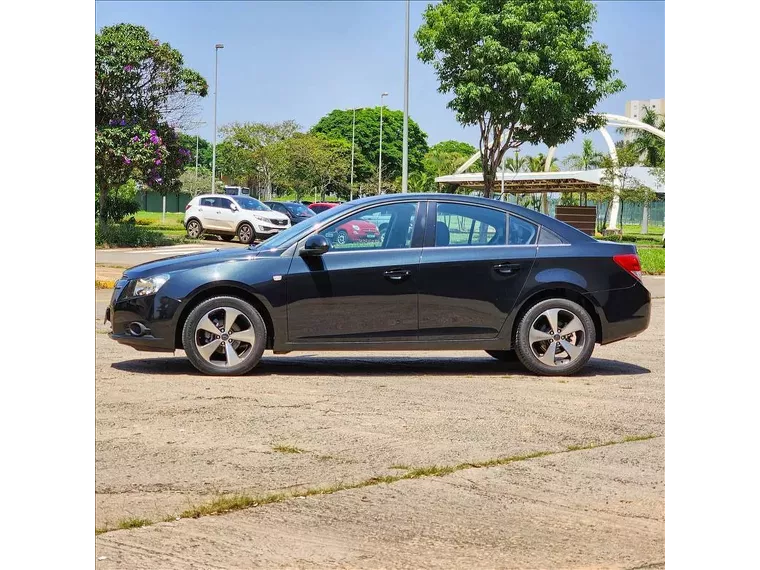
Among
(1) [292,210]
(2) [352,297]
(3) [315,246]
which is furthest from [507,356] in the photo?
(1) [292,210]

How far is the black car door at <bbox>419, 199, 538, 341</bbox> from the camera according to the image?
25.8 ft

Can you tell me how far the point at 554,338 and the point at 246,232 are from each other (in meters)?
26.1

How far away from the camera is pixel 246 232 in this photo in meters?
33.3

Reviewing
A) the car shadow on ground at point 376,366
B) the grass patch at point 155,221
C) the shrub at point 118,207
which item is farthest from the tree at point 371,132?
the car shadow on ground at point 376,366

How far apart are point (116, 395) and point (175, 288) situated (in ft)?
3.70

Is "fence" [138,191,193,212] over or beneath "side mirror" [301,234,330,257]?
over

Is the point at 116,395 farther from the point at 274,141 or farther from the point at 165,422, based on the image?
the point at 274,141

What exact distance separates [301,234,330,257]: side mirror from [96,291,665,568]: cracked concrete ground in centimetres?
103

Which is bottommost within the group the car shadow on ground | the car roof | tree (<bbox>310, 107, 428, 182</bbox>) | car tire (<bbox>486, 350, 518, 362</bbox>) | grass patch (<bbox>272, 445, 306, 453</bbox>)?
grass patch (<bbox>272, 445, 306, 453</bbox>)

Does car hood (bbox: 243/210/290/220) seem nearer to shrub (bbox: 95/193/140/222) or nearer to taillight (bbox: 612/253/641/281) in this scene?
shrub (bbox: 95/193/140/222)

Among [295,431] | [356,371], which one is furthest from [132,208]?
[295,431]

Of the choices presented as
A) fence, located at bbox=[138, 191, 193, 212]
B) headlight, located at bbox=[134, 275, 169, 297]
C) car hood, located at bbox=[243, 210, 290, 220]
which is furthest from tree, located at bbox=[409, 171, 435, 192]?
headlight, located at bbox=[134, 275, 169, 297]

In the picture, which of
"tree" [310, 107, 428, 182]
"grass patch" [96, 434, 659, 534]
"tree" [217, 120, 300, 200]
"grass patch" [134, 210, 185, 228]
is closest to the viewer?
"grass patch" [96, 434, 659, 534]

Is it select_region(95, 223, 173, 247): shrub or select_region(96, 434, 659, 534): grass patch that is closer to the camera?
select_region(96, 434, 659, 534): grass patch
